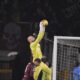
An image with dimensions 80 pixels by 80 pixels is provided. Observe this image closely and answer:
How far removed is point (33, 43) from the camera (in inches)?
412

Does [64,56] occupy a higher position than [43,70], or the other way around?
[64,56]

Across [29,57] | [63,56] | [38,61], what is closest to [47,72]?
[38,61]

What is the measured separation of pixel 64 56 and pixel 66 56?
0.03 m

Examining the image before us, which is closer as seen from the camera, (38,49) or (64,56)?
(64,56)

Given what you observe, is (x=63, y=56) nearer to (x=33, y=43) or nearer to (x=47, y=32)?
(x=33, y=43)

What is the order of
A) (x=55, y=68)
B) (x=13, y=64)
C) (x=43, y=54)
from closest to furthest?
(x=55, y=68), (x=43, y=54), (x=13, y=64)

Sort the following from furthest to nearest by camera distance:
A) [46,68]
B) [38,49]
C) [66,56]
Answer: [38,49]
[46,68]
[66,56]

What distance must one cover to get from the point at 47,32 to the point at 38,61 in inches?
79.6

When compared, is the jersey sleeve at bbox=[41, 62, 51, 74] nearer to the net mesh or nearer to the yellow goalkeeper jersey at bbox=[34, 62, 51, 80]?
the yellow goalkeeper jersey at bbox=[34, 62, 51, 80]

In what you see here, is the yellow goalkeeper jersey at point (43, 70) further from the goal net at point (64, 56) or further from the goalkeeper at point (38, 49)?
the goal net at point (64, 56)

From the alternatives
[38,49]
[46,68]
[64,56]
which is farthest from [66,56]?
[38,49]

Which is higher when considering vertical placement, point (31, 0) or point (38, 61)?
point (31, 0)

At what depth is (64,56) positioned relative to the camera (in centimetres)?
941

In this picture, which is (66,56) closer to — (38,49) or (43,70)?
(43,70)
